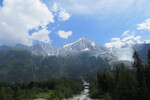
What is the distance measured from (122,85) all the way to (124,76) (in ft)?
13.5

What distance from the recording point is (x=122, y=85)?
8769 centimetres

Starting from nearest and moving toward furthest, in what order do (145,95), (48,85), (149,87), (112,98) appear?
(145,95), (149,87), (112,98), (48,85)

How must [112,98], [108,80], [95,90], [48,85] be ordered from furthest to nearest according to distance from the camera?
[48,85] → [95,90] → [108,80] → [112,98]

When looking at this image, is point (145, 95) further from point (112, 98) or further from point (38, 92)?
point (38, 92)

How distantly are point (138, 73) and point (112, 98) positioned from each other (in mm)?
18965

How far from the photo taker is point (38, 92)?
148500mm

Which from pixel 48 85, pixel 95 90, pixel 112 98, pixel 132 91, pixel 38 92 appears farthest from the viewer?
pixel 48 85

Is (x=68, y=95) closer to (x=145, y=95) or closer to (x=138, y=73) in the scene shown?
(x=138, y=73)


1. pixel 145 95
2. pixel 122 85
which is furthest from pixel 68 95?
pixel 145 95

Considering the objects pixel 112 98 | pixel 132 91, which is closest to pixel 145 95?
pixel 132 91

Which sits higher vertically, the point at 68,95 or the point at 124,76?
the point at 124,76

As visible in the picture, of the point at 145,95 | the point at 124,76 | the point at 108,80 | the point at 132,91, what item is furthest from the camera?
the point at 108,80

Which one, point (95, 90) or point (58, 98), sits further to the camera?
point (95, 90)

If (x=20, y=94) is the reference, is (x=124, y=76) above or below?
above
